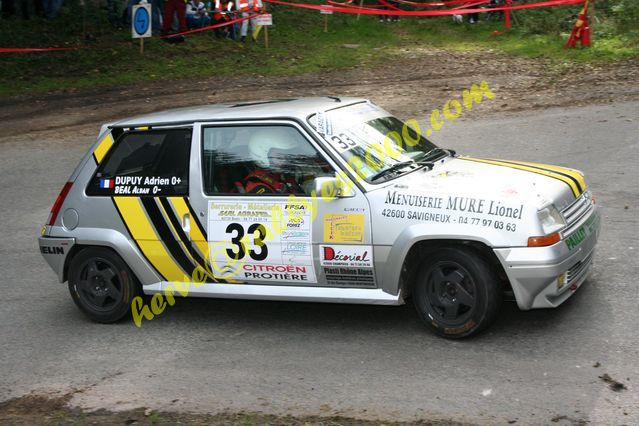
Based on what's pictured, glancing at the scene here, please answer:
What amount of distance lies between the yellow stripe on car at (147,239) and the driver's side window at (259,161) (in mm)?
620

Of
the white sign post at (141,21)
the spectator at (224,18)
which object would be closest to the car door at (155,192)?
the white sign post at (141,21)

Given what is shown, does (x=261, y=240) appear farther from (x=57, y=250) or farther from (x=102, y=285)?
(x=57, y=250)

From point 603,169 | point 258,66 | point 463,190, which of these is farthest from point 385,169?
point 258,66

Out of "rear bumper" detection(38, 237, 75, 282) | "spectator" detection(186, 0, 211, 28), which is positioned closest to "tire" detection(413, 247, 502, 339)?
"rear bumper" detection(38, 237, 75, 282)

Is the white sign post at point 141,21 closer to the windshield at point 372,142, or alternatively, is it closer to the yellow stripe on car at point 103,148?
the yellow stripe on car at point 103,148

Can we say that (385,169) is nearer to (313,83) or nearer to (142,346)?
(142,346)

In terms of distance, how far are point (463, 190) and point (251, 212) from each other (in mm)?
1628

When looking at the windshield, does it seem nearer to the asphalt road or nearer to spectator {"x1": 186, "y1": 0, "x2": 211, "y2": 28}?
the asphalt road

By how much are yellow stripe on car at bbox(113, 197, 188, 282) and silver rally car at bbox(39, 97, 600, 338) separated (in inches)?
0.5

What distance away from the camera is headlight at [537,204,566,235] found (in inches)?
239

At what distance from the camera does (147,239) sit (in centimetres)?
720

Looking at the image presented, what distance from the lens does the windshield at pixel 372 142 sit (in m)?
6.70

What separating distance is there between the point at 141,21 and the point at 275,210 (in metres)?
15.4

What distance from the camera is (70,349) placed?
7121 mm
